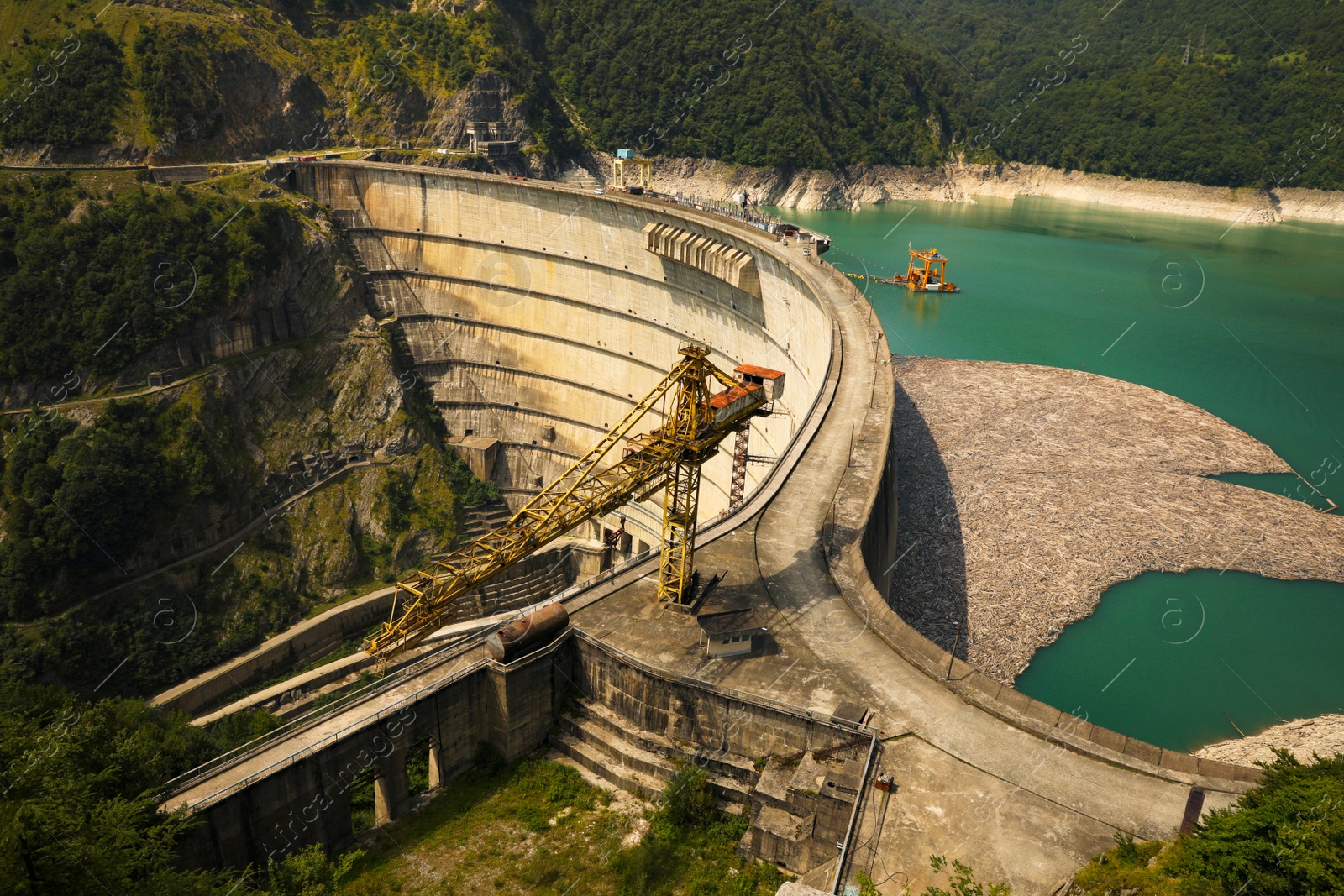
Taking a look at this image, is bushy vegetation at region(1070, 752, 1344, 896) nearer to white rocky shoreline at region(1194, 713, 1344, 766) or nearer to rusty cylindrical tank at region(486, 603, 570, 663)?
rusty cylindrical tank at region(486, 603, 570, 663)

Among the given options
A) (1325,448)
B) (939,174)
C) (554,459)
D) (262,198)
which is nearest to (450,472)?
(554,459)

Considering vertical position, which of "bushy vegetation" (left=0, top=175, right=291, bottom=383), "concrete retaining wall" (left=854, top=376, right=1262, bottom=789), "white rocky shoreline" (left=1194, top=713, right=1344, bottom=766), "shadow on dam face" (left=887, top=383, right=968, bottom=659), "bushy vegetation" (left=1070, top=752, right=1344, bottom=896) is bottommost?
"white rocky shoreline" (left=1194, top=713, right=1344, bottom=766)

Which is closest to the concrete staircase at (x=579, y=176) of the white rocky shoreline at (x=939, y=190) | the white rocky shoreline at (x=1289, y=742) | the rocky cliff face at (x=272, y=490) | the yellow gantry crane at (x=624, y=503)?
the white rocky shoreline at (x=939, y=190)

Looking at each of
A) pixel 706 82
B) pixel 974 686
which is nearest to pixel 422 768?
pixel 974 686

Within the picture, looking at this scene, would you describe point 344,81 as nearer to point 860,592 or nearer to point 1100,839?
point 860,592

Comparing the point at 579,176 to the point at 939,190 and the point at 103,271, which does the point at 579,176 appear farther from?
the point at 103,271

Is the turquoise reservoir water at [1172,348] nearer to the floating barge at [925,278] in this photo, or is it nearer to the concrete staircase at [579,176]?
the floating barge at [925,278]

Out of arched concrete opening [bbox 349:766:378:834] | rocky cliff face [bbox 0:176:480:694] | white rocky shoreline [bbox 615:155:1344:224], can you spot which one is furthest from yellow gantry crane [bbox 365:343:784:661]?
white rocky shoreline [bbox 615:155:1344:224]
